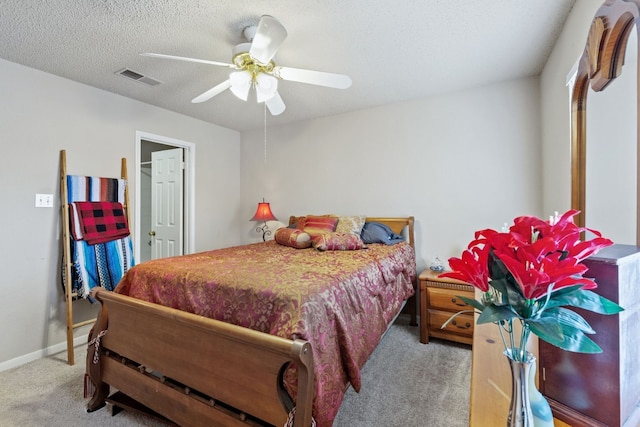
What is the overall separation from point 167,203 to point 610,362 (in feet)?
14.4

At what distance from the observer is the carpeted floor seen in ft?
5.57

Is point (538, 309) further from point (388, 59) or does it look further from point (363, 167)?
point (363, 167)

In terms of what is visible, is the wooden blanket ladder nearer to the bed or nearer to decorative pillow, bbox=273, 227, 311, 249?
the bed

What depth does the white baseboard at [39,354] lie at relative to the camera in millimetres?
2303

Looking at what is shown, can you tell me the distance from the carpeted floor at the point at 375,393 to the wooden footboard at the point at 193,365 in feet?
0.69

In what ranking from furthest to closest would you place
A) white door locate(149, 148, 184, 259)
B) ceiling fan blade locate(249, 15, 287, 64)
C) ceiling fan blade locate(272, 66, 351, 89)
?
white door locate(149, 148, 184, 259) → ceiling fan blade locate(272, 66, 351, 89) → ceiling fan blade locate(249, 15, 287, 64)

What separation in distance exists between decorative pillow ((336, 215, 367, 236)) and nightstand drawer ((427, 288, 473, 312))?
3.10 ft

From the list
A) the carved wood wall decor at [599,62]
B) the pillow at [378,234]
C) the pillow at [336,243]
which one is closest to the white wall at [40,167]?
the pillow at [336,243]

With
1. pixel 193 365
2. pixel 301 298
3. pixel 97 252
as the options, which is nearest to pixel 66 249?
pixel 97 252

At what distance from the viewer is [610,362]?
576 millimetres

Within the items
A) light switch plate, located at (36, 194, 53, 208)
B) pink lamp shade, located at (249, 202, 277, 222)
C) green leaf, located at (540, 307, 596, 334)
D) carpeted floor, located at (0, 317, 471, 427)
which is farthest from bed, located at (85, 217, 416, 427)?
pink lamp shade, located at (249, 202, 277, 222)

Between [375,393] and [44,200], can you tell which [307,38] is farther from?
[44,200]

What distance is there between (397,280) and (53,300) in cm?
309

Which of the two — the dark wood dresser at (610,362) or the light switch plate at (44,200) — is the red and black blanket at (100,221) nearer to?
the light switch plate at (44,200)
